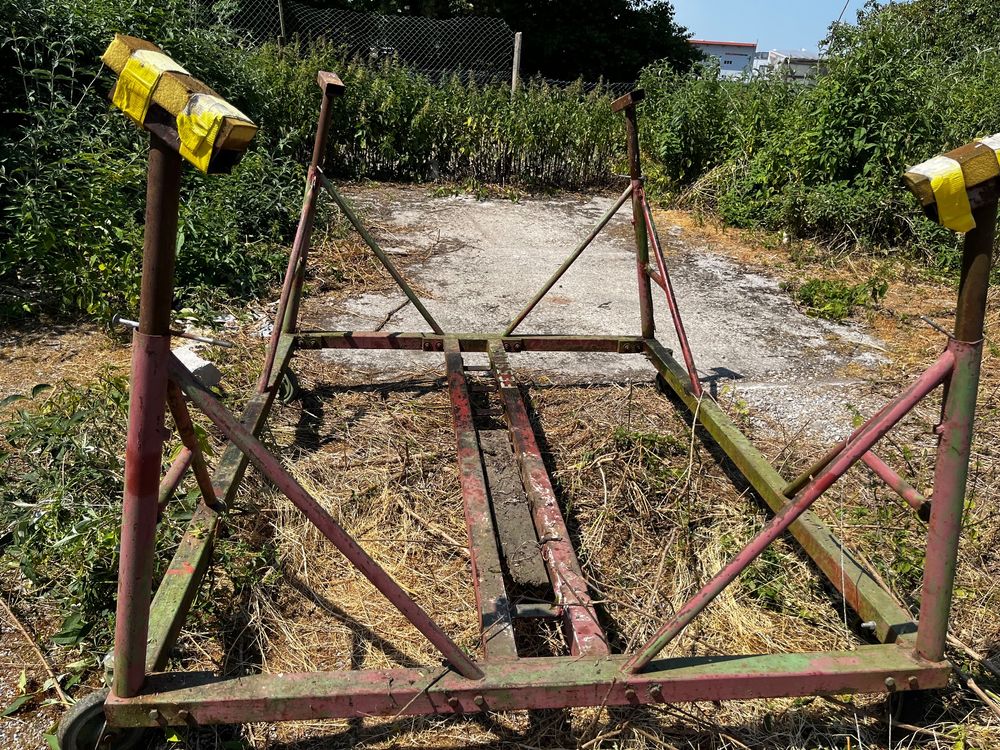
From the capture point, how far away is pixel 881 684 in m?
2.05

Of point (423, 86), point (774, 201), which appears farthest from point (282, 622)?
point (423, 86)

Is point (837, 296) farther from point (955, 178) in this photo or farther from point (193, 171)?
point (193, 171)

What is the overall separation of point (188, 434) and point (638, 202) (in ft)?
8.65

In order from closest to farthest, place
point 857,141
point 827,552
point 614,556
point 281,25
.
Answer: point 827,552 < point 614,556 < point 857,141 < point 281,25

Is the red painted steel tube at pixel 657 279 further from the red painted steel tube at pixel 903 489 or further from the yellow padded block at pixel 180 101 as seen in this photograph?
the yellow padded block at pixel 180 101

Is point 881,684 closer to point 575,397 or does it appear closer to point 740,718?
point 740,718

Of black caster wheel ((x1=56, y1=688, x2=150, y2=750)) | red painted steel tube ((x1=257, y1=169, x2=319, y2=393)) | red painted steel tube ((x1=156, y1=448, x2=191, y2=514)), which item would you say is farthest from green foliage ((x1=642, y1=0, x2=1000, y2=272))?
black caster wheel ((x1=56, y1=688, x2=150, y2=750))

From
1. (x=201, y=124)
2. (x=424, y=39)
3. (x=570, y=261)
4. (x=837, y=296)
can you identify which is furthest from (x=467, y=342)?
(x=424, y=39)

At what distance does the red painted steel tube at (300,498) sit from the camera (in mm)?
1817

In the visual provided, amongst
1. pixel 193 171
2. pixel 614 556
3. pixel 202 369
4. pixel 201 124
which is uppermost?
pixel 201 124

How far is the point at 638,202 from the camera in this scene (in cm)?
401

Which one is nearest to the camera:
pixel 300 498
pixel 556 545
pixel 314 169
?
pixel 300 498

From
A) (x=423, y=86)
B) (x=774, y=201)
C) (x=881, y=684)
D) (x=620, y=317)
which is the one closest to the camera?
(x=881, y=684)

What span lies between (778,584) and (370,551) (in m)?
1.57
